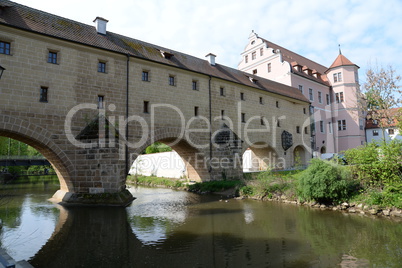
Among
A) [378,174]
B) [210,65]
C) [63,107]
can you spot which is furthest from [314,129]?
[63,107]

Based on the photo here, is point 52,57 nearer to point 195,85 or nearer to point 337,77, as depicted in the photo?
point 195,85

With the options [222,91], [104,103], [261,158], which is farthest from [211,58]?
[261,158]

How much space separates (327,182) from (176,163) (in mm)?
14763

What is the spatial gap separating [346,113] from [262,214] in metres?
26.6

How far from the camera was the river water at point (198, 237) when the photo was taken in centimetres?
602

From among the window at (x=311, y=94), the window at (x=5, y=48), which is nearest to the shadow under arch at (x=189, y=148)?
the window at (x=5, y=48)

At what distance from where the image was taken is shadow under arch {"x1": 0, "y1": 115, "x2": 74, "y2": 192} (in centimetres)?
1094

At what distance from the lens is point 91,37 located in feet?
46.9

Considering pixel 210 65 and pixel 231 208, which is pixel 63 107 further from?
pixel 210 65

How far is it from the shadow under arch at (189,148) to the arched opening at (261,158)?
7316mm

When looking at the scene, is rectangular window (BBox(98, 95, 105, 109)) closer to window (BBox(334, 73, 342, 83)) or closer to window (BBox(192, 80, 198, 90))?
window (BBox(192, 80, 198, 90))

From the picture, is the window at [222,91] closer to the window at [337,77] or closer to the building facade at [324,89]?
the building facade at [324,89]

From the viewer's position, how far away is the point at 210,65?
20.9 meters

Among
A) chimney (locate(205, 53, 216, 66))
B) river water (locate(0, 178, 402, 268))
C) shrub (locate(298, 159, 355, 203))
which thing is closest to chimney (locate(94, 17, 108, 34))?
chimney (locate(205, 53, 216, 66))
